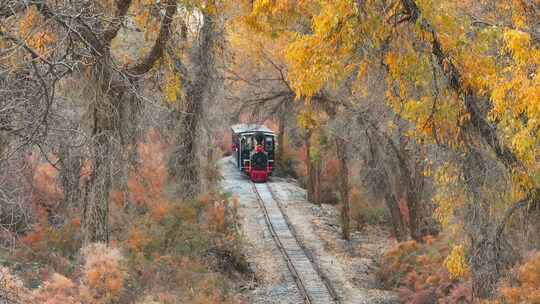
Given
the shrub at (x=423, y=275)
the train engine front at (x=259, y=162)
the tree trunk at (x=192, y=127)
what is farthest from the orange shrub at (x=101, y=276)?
the train engine front at (x=259, y=162)

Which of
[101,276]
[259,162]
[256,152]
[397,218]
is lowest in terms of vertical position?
[397,218]

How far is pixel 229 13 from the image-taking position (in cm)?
1655

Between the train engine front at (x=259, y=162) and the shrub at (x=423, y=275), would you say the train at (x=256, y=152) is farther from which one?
the shrub at (x=423, y=275)

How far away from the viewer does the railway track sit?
57.3ft

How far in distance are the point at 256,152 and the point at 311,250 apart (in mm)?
12492

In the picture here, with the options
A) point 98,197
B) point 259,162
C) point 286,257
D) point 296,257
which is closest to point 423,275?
point 296,257

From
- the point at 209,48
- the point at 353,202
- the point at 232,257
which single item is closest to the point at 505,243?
the point at 232,257

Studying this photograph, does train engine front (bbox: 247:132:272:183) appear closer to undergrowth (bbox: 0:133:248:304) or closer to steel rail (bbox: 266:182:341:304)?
steel rail (bbox: 266:182:341:304)

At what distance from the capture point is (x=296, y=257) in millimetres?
21266

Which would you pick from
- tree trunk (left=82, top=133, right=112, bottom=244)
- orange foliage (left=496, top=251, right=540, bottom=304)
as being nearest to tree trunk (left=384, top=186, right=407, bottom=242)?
orange foliage (left=496, top=251, right=540, bottom=304)

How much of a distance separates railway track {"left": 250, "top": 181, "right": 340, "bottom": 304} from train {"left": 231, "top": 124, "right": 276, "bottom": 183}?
139 inches

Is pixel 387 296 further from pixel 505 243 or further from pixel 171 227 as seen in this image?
pixel 505 243

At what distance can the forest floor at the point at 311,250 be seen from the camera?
18045mm

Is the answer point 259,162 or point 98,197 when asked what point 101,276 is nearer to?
point 98,197
